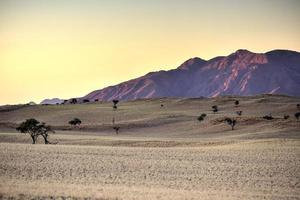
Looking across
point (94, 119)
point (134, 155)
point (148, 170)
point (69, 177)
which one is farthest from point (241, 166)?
point (94, 119)

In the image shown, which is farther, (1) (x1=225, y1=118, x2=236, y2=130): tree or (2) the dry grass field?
(1) (x1=225, y1=118, x2=236, y2=130): tree

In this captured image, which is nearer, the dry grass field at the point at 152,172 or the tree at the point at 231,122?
the dry grass field at the point at 152,172

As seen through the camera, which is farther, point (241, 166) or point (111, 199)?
point (241, 166)

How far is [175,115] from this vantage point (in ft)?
402

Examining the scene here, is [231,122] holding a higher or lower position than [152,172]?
higher

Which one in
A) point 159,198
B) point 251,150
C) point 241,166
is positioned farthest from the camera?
point 251,150

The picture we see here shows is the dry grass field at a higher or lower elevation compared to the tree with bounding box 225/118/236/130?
lower

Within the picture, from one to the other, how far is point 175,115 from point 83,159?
79288mm

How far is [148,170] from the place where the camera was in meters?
38.1

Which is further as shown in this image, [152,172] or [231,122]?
[231,122]

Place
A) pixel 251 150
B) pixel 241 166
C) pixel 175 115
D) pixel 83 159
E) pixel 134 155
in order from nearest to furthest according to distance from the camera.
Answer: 1. pixel 241 166
2. pixel 83 159
3. pixel 134 155
4. pixel 251 150
5. pixel 175 115

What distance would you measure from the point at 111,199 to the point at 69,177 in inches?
405

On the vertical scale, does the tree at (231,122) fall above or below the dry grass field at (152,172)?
above

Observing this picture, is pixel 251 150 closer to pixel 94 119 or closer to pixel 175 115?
pixel 175 115
